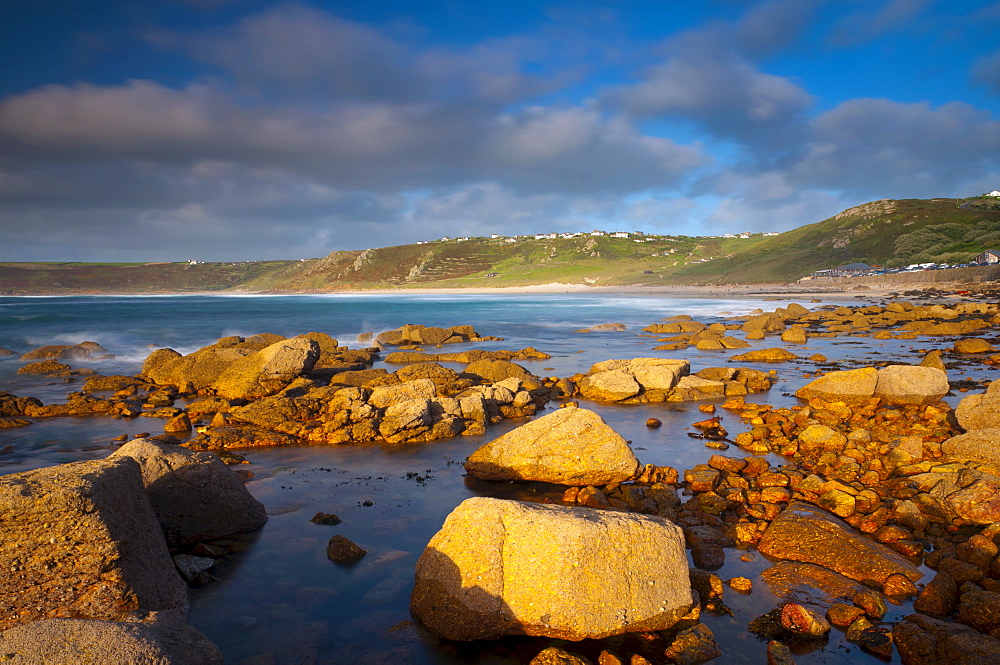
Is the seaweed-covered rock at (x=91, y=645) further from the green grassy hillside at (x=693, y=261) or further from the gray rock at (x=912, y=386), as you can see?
the green grassy hillside at (x=693, y=261)

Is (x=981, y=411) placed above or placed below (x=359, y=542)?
above

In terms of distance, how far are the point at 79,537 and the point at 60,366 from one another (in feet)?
81.2

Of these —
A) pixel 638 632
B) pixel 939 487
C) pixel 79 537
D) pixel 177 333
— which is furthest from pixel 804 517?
pixel 177 333

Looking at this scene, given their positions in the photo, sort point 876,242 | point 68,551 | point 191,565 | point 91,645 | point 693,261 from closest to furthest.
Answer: point 91,645, point 68,551, point 191,565, point 876,242, point 693,261

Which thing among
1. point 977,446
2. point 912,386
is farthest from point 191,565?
point 912,386

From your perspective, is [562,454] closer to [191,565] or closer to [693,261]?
[191,565]

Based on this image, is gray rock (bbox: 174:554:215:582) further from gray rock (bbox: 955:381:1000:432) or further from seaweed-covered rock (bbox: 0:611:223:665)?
gray rock (bbox: 955:381:1000:432)

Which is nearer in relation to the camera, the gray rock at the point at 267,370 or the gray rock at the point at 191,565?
the gray rock at the point at 191,565

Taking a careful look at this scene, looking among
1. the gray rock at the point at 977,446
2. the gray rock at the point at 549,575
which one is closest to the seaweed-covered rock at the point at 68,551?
the gray rock at the point at 549,575

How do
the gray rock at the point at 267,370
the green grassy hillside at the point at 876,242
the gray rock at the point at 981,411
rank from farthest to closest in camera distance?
the green grassy hillside at the point at 876,242 < the gray rock at the point at 267,370 < the gray rock at the point at 981,411

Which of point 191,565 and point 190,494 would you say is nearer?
point 191,565

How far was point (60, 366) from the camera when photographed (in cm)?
2403

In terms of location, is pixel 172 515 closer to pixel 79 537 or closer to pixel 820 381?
pixel 79 537

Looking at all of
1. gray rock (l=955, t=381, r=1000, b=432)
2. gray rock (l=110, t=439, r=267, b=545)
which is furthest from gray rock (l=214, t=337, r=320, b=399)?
gray rock (l=955, t=381, r=1000, b=432)
